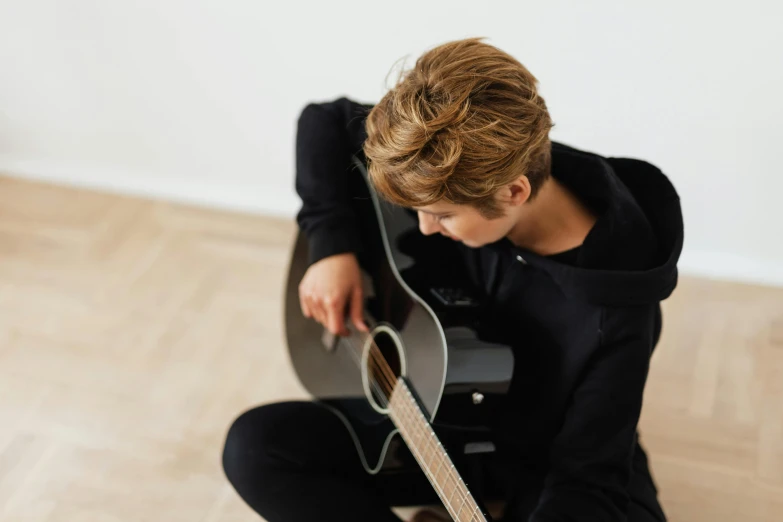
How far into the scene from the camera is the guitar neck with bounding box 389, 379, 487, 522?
0.90 metres

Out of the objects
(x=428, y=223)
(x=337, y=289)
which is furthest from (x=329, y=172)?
(x=428, y=223)

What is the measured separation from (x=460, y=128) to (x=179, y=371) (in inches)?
36.2

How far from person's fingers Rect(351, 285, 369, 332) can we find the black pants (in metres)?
0.15

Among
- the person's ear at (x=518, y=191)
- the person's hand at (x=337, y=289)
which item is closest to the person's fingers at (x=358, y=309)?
the person's hand at (x=337, y=289)

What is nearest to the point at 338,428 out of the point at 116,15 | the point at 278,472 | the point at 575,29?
the point at 278,472

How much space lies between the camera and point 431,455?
3.18 ft

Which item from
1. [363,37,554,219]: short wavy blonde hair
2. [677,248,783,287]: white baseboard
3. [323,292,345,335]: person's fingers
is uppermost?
[363,37,554,219]: short wavy blonde hair

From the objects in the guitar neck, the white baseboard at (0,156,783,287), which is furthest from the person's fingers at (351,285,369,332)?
the white baseboard at (0,156,783,287)

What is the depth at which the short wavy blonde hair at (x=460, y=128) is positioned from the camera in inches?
31.9

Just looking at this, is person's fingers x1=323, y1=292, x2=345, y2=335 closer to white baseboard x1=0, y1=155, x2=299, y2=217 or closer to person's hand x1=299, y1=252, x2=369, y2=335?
person's hand x1=299, y1=252, x2=369, y2=335

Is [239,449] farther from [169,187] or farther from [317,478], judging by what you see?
[169,187]

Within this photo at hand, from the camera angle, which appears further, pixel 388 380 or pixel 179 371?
pixel 179 371

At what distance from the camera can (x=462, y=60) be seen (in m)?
0.84

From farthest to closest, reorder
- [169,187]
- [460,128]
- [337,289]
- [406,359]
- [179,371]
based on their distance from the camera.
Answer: [169,187] < [179,371] < [337,289] < [406,359] < [460,128]
